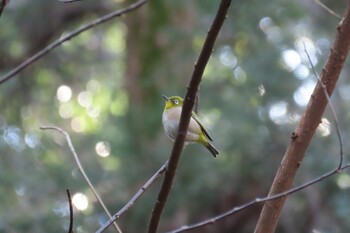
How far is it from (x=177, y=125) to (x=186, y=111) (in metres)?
0.71

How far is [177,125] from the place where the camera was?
2.77 m

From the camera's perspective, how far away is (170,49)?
773 centimetres

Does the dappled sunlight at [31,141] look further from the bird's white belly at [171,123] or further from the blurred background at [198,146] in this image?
the bird's white belly at [171,123]

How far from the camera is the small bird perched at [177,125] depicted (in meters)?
2.81

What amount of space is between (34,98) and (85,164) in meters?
2.07

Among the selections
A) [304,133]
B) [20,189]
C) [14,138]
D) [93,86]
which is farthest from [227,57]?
[304,133]

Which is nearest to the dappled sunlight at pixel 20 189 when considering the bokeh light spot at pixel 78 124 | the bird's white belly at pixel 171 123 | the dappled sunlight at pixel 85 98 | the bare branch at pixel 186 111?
the bokeh light spot at pixel 78 124

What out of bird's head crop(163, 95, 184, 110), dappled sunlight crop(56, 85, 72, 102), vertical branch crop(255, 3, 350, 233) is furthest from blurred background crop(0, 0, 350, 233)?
vertical branch crop(255, 3, 350, 233)

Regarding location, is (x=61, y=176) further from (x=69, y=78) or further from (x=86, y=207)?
(x=69, y=78)

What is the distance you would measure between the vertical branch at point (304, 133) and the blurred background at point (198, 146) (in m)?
3.92

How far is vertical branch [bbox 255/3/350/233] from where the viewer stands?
7.86ft

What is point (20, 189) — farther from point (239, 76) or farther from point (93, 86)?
point (93, 86)

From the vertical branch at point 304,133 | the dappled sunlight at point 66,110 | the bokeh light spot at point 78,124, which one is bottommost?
the bokeh light spot at point 78,124

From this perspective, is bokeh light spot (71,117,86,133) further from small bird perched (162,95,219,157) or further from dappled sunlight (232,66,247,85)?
small bird perched (162,95,219,157)
